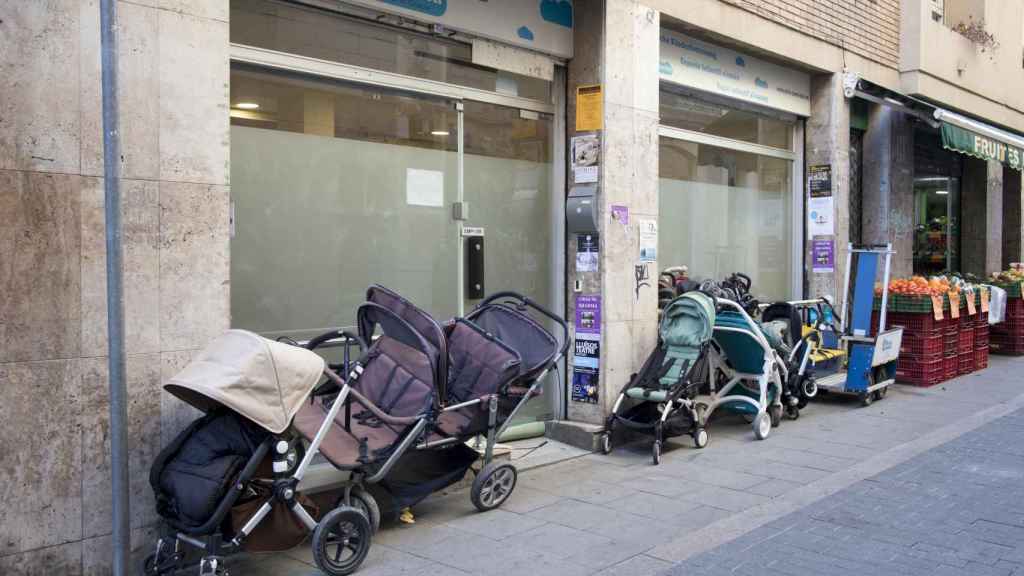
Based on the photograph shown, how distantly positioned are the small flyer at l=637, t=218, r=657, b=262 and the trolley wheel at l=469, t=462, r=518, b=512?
9.81 ft

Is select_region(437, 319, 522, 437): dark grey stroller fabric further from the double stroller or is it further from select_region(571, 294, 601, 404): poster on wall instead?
select_region(571, 294, 601, 404): poster on wall

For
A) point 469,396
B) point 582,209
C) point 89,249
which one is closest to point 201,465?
point 89,249

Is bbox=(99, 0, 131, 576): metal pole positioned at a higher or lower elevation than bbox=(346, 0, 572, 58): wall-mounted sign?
lower

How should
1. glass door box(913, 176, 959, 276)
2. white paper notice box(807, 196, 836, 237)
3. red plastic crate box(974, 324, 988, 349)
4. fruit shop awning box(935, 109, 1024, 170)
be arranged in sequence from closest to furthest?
white paper notice box(807, 196, 836, 237)
fruit shop awning box(935, 109, 1024, 170)
red plastic crate box(974, 324, 988, 349)
glass door box(913, 176, 959, 276)

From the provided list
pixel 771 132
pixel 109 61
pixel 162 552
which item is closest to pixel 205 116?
Result: pixel 109 61

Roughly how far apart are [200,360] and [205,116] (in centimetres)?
142

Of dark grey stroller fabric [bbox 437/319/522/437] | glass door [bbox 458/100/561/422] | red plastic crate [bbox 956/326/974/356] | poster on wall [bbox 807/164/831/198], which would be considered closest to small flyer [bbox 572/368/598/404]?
glass door [bbox 458/100/561/422]

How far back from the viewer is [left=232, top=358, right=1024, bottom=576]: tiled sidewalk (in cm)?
492

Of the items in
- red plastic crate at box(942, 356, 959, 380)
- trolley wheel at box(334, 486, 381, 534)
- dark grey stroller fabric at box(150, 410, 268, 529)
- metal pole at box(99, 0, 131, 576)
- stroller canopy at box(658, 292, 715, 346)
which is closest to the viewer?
metal pole at box(99, 0, 131, 576)

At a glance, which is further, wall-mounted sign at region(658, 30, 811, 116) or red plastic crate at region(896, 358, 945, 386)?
red plastic crate at region(896, 358, 945, 386)

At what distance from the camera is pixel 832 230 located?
11281mm

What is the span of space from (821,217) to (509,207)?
5387 mm

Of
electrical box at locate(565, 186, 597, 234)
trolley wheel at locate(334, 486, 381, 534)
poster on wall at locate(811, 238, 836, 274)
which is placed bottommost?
trolley wheel at locate(334, 486, 381, 534)

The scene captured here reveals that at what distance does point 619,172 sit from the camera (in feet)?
26.1
